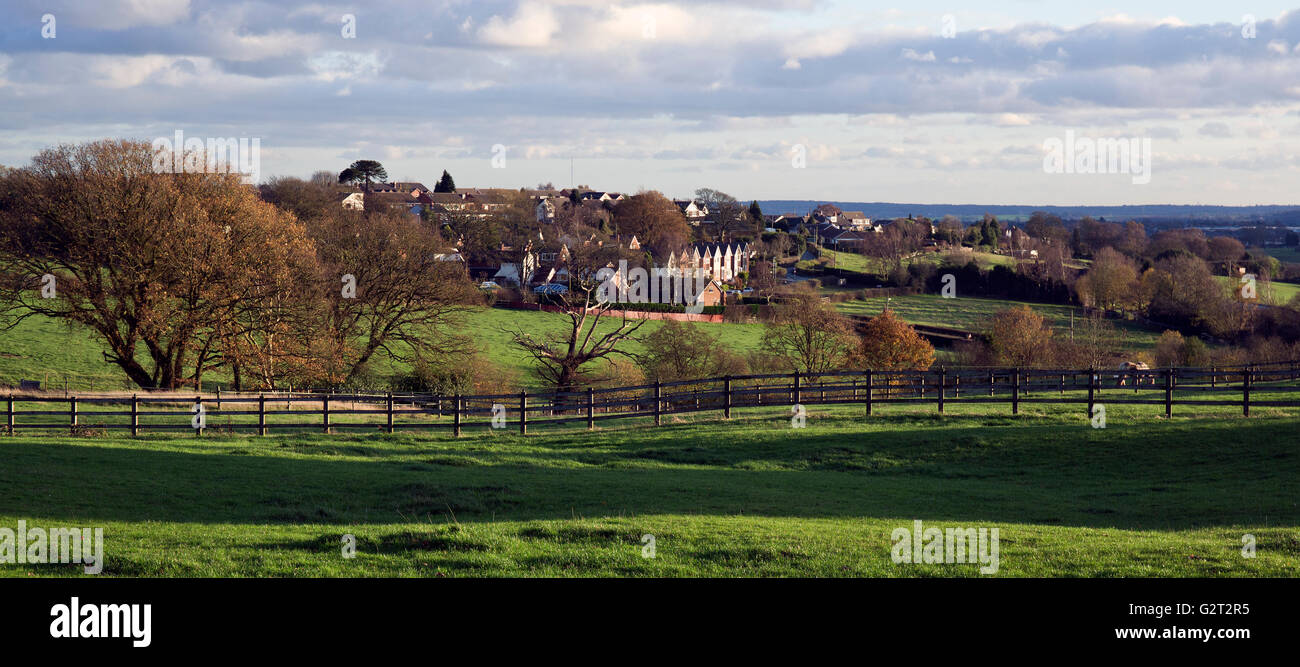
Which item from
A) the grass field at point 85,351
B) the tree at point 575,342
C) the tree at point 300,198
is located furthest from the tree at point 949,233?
the tree at point 575,342

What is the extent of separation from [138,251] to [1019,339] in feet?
140

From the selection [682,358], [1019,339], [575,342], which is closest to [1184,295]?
[1019,339]

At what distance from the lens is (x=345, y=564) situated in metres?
9.38

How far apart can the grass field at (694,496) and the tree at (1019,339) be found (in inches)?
1077

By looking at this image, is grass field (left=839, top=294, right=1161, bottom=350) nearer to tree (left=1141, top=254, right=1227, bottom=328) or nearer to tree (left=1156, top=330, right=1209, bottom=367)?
tree (left=1141, top=254, right=1227, bottom=328)

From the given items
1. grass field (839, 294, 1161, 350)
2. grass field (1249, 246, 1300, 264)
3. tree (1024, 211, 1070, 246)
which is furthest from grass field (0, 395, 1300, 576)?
grass field (1249, 246, 1300, 264)

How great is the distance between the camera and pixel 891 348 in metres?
45.4

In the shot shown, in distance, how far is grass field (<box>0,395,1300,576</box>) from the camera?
9.57 meters

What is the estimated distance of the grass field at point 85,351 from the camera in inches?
1523

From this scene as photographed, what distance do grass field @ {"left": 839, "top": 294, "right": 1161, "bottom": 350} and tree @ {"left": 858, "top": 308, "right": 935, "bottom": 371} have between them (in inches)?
906

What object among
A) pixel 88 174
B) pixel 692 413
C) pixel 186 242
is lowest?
pixel 692 413
